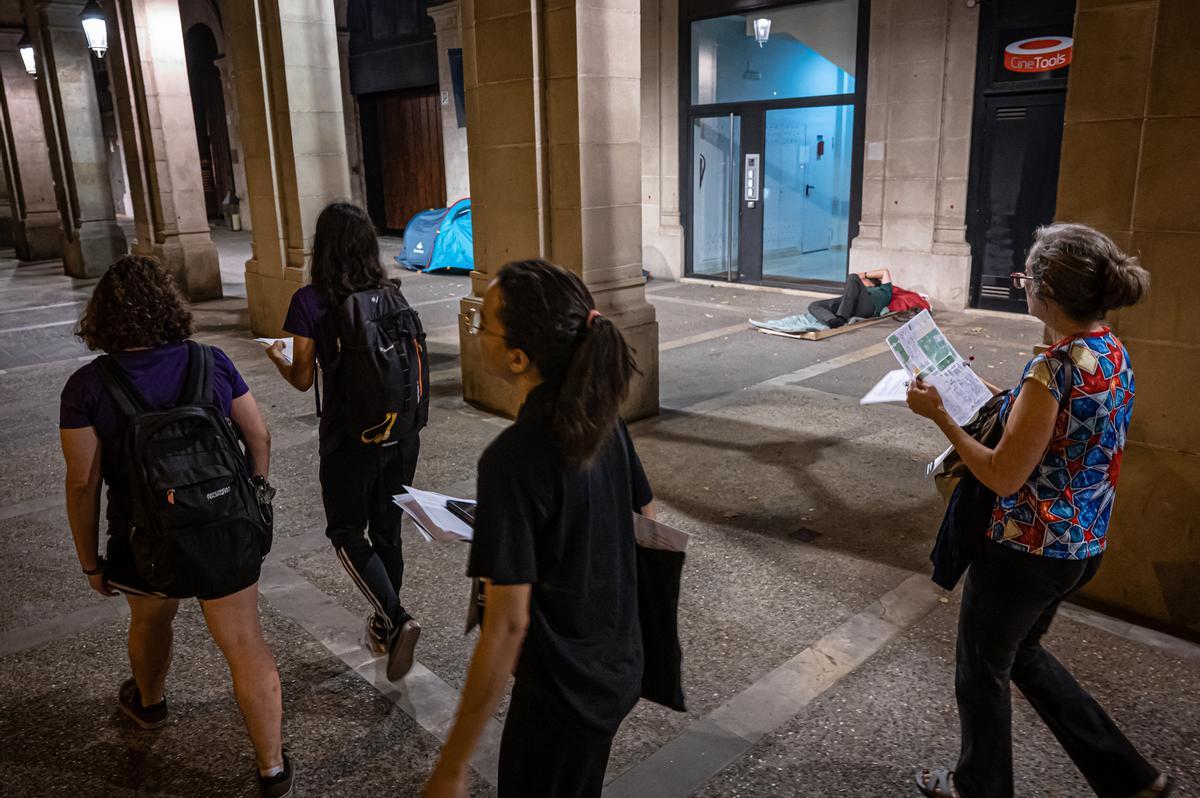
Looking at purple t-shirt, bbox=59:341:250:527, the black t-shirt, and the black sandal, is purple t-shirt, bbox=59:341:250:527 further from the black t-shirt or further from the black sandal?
the black sandal

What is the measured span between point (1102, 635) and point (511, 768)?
322 cm

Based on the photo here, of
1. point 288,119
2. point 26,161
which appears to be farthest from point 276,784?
point 26,161

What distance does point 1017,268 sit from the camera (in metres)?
11.7

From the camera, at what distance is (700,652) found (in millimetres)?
4129

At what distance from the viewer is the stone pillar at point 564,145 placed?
6.94 m

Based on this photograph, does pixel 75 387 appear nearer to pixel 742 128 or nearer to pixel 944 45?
pixel 944 45

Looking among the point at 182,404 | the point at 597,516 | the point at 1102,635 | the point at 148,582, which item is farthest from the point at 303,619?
the point at 1102,635

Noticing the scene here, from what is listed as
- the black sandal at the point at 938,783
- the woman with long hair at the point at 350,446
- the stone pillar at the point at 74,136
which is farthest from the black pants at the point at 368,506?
the stone pillar at the point at 74,136

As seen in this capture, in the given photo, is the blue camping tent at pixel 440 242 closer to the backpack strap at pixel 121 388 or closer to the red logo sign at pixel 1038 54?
the red logo sign at pixel 1038 54

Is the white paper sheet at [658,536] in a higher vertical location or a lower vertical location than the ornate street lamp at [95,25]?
lower

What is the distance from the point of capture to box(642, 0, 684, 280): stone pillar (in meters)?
15.0

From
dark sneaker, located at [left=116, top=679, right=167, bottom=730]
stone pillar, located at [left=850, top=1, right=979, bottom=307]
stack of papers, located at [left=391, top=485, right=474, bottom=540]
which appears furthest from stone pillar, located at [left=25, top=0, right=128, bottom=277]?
stack of papers, located at [left=391, top=485, right=474, bottom=540]

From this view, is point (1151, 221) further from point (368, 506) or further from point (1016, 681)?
point (368, 506)

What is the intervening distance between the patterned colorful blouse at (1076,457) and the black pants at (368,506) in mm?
2304
